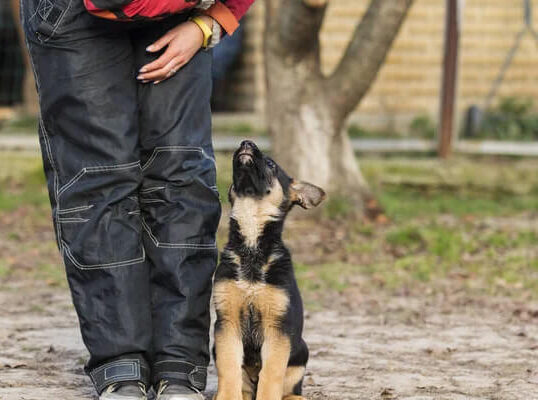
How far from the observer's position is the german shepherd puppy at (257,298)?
396 centimetres

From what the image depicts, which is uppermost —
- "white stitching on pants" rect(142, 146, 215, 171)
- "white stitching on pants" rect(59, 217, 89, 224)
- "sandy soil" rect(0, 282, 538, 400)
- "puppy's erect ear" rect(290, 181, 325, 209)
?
"white stitching on pants" rect(142, 146, 215, 171)

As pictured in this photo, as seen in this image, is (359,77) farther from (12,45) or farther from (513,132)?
(12,45)

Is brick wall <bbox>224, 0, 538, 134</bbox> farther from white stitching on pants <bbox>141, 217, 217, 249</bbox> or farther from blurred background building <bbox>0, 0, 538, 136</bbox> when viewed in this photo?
white stitching on pants <bbox>141, 217, 217, 249</bbox>

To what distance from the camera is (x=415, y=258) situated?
789 cm

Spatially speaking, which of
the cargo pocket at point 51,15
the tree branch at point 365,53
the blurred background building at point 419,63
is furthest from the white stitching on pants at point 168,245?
the blurred background building at point 419,63

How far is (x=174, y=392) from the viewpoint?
3912mm

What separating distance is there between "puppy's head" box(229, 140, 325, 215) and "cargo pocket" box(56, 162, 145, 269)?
489 mm

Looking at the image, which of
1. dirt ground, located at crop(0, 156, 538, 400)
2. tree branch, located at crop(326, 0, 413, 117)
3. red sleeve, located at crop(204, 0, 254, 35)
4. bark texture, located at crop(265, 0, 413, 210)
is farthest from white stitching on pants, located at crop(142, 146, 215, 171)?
tree branch, located at crop(326, 0, 413, 117)

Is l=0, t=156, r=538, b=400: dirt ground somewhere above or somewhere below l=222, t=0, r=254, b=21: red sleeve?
below

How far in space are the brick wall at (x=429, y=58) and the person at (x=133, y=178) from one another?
862 cm

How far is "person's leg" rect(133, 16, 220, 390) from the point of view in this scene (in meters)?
3.97

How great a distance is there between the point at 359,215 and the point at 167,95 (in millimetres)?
5363

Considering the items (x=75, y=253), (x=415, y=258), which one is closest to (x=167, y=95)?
(x=75, y=253)

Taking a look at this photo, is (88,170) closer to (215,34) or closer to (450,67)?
(215,34)
